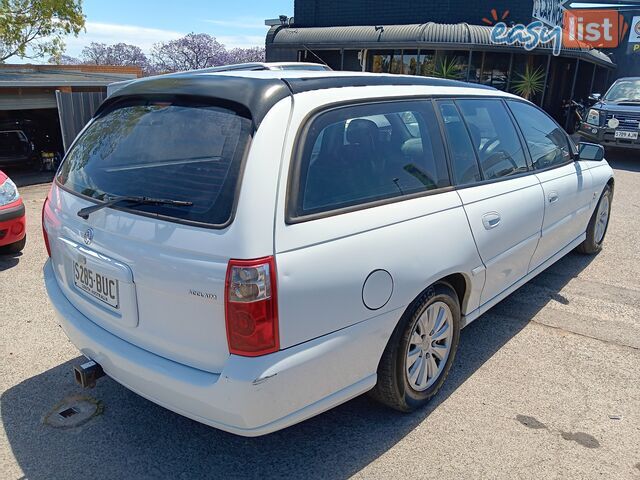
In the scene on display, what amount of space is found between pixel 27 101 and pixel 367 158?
10.1m

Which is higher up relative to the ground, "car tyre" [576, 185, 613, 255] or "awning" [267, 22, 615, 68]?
"awning" [267, 22, 615, 68]

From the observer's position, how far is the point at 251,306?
6.51ft

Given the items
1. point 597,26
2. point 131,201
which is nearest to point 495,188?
Answer: point 131,201

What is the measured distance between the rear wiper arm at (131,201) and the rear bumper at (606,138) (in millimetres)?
12123

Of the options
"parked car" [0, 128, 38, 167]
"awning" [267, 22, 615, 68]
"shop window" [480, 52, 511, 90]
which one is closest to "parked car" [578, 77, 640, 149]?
"awning" [267, 22, 615, 68]

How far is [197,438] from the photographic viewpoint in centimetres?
267

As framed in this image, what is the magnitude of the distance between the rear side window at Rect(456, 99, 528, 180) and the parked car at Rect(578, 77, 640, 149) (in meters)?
9.58

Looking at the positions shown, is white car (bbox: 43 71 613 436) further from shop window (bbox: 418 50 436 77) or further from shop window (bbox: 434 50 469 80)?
shop window (bbox: 418 50 436 77)

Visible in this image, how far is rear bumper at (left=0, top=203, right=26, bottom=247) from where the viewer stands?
191 inches

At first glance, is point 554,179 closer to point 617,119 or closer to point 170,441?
point 170,441

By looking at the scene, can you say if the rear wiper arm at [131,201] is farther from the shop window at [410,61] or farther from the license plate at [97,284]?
the shop window at [410,61]

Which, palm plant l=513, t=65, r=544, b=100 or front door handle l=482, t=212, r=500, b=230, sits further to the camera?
palm plant l=513, t=65, r=544, b=100

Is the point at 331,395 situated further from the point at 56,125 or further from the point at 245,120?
the point at 56,125

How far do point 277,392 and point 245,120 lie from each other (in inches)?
43.9
